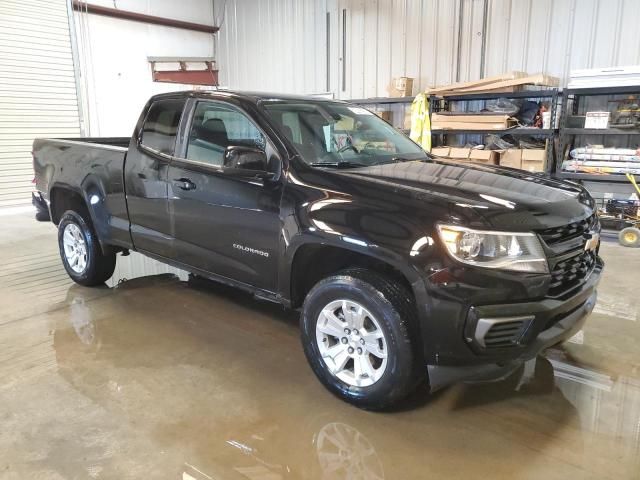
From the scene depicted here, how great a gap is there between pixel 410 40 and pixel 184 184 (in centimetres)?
629

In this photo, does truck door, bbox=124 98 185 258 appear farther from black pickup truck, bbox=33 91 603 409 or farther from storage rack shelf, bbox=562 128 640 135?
storage rack shelf, bbox=562 128 640 135

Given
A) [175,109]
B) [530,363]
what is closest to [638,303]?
[530,363]

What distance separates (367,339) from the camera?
2.50 meters

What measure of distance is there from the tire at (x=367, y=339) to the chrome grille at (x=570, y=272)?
0.64m

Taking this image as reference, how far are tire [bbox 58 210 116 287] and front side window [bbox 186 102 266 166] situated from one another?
1516 millimetres

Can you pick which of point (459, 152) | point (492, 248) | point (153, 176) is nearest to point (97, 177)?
point (153, 176)

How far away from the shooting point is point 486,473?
2172 mm

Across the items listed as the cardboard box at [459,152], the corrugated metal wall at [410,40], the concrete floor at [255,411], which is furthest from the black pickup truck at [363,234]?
the corrugated metal wall at [410,40]

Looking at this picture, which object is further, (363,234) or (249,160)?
(249,160)

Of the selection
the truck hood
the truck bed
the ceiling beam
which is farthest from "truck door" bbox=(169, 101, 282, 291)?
the ceiling beam

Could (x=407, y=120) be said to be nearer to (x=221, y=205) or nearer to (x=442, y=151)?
(x=442, y=151)

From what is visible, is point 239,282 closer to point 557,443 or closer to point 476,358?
point 476,358

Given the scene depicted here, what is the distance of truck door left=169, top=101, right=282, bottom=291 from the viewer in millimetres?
2904

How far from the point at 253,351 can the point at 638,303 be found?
10.4 feet
